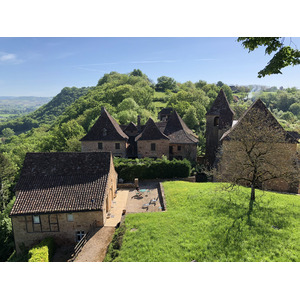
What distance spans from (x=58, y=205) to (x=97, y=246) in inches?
190

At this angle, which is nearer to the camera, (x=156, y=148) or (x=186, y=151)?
(x=156, y=148)

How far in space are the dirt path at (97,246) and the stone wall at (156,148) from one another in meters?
17.7

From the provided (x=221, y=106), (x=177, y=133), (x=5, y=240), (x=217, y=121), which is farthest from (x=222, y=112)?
(x=5, y=240)

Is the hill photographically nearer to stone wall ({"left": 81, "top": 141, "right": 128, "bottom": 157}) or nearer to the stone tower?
stone wall ({"left": 81, "top": 141, "right": 128, "bottom": 157})

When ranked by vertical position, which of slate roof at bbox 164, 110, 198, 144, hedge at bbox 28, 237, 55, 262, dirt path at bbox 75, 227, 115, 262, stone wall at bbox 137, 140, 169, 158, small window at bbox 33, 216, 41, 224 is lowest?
hedge at bbox 28, 237, 55, 262

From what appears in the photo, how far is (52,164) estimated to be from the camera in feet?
66.0

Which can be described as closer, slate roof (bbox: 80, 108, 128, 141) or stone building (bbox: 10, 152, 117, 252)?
stone building (bbox: 10, 152, 117, 252)

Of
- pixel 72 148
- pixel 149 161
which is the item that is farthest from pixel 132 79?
pixel 149 161

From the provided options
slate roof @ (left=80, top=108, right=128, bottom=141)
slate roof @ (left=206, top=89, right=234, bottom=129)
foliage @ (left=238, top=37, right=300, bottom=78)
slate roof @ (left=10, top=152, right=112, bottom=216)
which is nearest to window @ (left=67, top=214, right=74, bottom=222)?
slate roof @ (left=10, top=152, right=112, bottom=216)

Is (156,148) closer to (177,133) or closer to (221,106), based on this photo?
(177,133)

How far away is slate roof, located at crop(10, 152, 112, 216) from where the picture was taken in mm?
16922

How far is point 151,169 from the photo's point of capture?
26578 mm

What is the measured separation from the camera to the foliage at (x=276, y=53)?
7.46 m

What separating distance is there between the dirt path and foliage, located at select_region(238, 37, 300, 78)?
13.3 meters
